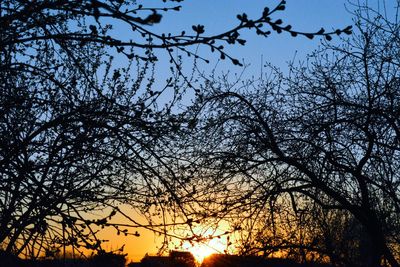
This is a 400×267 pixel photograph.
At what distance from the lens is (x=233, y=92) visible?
12.1 metres

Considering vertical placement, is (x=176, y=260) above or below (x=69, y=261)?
above

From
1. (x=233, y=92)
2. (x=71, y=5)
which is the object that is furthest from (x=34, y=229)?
(x=233, y=92)

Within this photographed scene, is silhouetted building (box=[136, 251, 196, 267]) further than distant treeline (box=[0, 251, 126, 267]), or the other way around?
silhouetted building (box=[136, 251, 196, 267])

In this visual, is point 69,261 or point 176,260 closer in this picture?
point 69,261

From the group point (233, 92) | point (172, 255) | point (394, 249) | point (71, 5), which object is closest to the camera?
point (71, 5)

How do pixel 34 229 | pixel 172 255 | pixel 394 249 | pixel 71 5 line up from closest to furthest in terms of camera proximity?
1. pixel 71 5
2. pixel 34 229
3. pixel 172 255
4. pixel 394 249

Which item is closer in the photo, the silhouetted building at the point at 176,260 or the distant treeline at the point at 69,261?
the distant treeline at the point at 69,261

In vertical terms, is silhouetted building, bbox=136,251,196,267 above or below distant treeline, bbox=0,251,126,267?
above

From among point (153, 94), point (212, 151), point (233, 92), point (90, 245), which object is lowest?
point (90, 245)

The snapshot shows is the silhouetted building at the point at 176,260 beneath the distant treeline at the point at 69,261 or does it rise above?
above

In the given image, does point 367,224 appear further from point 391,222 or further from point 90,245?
point 90,245

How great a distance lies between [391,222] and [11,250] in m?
9.45

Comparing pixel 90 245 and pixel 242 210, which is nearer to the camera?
pixel 90 245

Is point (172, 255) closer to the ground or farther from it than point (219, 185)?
closer to the ground
